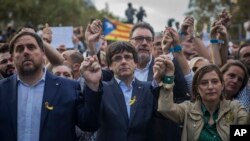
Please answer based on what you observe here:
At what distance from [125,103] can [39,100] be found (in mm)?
876

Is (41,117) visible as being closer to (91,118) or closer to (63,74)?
(91,118)

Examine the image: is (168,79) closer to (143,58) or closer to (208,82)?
(208,82)

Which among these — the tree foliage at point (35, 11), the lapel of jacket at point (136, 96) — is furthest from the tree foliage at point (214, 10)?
the lapel of jacket at point (136, 96)

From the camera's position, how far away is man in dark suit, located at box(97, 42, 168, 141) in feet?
17.9

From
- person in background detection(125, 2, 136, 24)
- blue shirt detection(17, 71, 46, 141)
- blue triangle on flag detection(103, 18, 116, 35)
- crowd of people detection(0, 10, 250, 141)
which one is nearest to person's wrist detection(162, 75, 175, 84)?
crowd of people detection(0, 10, 250, 141)

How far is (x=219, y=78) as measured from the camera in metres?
5.48

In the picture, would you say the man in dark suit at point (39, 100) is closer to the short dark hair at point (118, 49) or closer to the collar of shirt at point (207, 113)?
the short dark hair at point (118, 49)

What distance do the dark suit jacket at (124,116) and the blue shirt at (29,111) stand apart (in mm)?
674

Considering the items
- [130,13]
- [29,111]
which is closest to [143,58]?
[29,111]

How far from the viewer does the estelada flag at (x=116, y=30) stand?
45.2ft

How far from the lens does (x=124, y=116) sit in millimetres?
5496

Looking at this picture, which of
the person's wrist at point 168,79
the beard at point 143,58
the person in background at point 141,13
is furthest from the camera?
the person in background at point 141,13

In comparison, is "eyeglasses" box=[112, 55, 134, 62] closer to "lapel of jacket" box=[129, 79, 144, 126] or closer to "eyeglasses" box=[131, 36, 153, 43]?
"lapel of jacket" box=[129, 79, 144, 126]

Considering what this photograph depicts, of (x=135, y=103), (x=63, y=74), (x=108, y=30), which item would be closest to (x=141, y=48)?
(x=63, y=74)
